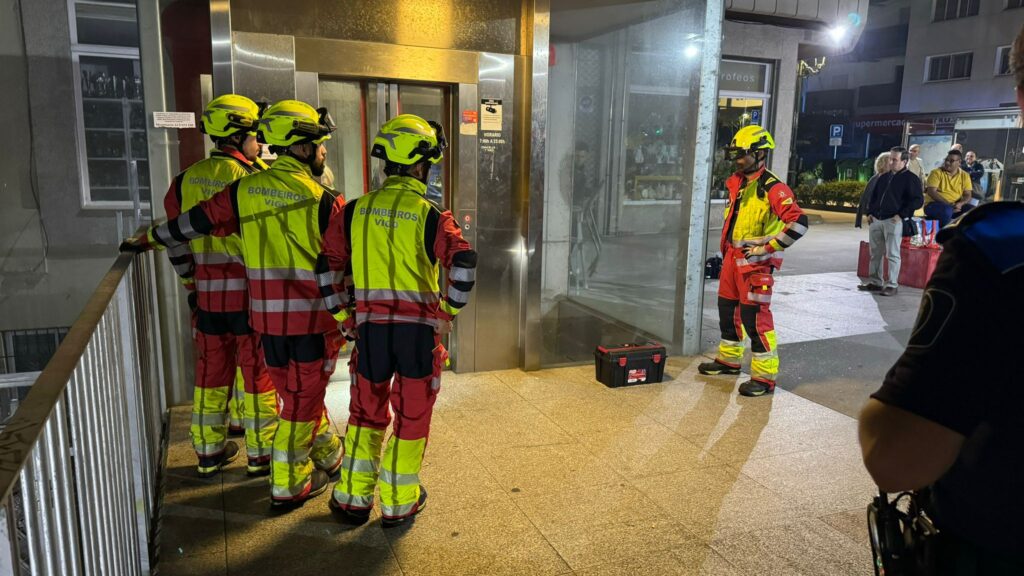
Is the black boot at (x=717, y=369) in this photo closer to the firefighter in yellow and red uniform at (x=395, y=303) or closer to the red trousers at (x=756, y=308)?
the red trousers at (x=756, y=308)

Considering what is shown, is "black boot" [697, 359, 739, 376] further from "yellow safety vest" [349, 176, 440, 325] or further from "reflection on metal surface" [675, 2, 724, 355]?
"yellow safety vest" [349, 176, 440, 325]

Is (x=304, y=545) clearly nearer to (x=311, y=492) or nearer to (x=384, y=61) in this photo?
(x=311, y=492)

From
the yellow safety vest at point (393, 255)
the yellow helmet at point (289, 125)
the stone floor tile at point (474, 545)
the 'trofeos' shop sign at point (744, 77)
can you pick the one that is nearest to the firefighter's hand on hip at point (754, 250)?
the stone floor tile at point (474, 545)

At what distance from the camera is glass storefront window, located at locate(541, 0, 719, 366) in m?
6.59

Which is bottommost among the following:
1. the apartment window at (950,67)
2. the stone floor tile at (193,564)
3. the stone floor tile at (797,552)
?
the stone floor tile at (193,564)

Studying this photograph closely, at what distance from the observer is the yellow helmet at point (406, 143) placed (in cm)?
343

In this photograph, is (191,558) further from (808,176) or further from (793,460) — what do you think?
(808,176)

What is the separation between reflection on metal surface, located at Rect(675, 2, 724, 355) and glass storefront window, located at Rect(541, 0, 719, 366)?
0.14ft

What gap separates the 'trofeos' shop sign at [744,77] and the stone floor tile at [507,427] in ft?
33.7

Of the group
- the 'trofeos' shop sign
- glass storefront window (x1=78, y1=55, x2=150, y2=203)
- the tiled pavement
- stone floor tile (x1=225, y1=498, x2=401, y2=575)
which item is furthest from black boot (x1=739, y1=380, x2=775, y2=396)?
the 'trofeos' shop sign

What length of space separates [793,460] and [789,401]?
4.04ft

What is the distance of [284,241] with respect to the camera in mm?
3646

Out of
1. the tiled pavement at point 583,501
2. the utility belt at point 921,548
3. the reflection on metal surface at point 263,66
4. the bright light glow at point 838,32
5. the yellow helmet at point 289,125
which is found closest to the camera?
the utility belt at point 921,548

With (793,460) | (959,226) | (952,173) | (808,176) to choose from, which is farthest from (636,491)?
(808,176)
